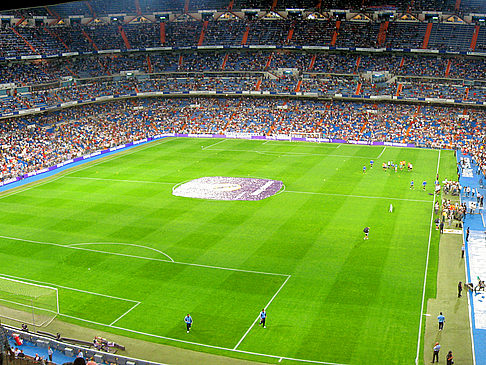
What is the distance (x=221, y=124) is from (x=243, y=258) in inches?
2217

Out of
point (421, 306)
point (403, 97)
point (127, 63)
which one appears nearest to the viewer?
point (421, 306)

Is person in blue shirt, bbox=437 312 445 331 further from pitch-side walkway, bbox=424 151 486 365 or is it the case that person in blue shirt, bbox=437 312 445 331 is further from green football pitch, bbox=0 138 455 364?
green football pitch, bbox=0 138 455 364

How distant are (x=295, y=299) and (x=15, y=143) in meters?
53.5

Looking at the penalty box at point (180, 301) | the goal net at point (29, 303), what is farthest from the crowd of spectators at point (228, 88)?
the penalty box at point (180, 301)

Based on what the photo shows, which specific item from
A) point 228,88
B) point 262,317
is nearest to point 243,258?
point 262,317

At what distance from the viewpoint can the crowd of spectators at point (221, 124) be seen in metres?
70.5

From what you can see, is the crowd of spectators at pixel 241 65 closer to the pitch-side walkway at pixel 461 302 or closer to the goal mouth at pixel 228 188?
the goal mouth at pixel 228 188

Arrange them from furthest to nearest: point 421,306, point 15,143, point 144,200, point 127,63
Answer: point 127,63, point 15,143, point 144,200, point 421,306

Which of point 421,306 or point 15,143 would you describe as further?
point 15,143

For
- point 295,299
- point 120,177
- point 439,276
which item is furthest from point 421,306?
point 120,177

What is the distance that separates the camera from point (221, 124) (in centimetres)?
8794

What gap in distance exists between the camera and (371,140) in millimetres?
77250

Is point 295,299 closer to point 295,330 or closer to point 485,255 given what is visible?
point 295,330

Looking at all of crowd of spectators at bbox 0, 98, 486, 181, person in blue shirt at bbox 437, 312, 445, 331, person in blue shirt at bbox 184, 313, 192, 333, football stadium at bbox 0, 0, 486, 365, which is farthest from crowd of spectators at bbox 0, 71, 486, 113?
person in blue shirt at bbox 437, 312, 445, 331
